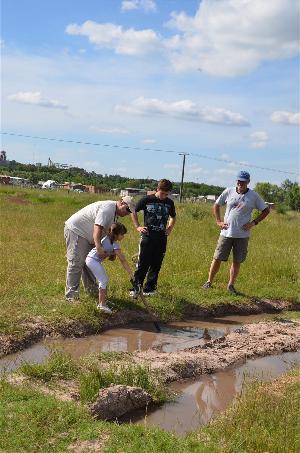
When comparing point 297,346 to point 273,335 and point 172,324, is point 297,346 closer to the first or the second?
point 273,335

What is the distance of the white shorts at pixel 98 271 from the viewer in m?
6.88

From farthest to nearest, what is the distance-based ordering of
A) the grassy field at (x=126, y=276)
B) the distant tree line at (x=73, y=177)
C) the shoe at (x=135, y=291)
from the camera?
1. the distant tree line at (x=73, y=177)
2. the shoe at (x=135, y=291)
3. the grassy field at (x=126, y=276)

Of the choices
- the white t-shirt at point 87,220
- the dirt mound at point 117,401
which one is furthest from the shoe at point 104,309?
the dirt mound at point 117,401

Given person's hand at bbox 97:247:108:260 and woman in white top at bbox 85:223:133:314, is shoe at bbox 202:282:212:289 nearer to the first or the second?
woman in white top at bbox 85:223:133:314

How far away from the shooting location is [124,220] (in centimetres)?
2181

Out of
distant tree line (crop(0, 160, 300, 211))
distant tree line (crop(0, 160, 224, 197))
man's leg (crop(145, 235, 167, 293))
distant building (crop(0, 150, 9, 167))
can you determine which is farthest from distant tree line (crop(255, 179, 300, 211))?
man's leg (crop(145, 235, 167, 293))

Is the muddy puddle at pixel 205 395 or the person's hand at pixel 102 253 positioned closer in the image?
the muddy puddle at pixel 205 395

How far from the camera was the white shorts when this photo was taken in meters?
6.88

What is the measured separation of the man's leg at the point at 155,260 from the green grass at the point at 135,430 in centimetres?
389

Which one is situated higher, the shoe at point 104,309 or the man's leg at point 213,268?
the man's leg at point 213,268

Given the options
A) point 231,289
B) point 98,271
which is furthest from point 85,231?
point 231,289

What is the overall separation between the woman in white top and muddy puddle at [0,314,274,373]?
1.51ft

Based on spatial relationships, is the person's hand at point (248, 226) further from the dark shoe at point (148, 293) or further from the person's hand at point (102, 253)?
the person's hand at point (102, 253)

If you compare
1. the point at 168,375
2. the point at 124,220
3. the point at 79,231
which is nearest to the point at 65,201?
the point at 124,220
